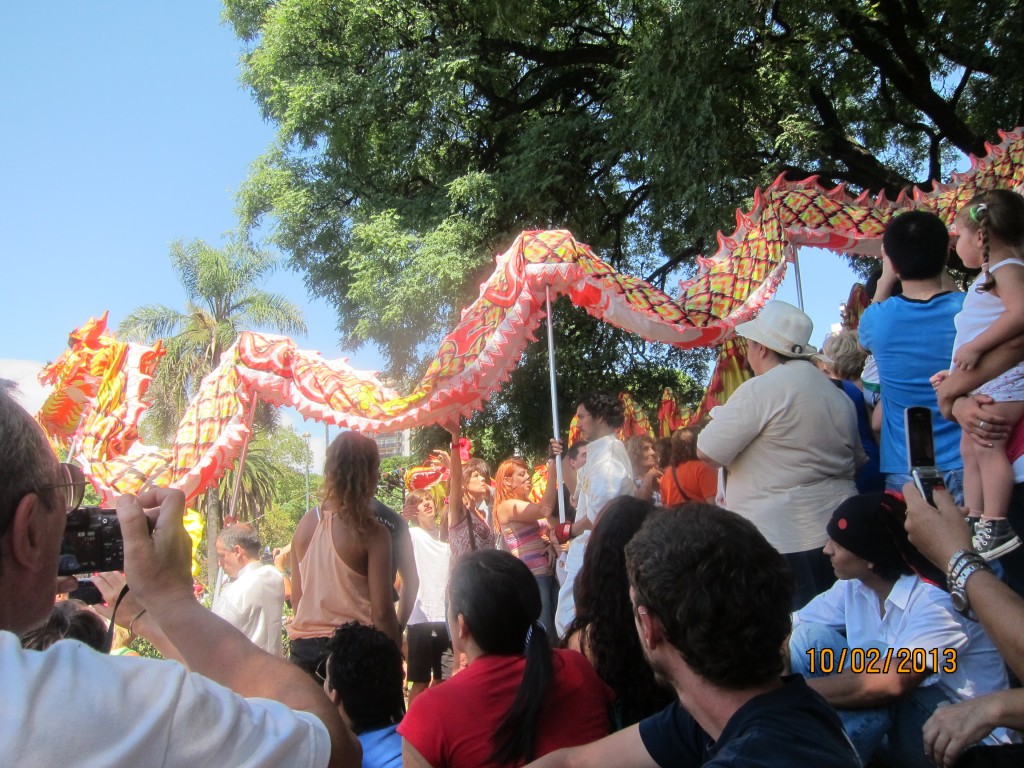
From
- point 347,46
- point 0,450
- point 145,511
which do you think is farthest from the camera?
point 347,46

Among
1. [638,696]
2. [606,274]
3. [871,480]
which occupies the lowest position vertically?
[638,696]

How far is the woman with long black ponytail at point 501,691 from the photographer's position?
229cm

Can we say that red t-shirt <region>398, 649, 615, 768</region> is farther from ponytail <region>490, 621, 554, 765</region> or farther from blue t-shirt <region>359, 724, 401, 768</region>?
blue t-shirt <region>359, 724, 401, 768</region>

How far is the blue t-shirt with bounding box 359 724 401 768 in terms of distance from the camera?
2.61 meters

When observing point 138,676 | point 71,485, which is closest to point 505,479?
point 71,485

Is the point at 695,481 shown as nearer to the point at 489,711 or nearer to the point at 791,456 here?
the point at 791,456

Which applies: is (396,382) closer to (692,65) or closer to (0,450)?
(692,65)

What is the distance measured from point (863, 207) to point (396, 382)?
28.9 feet

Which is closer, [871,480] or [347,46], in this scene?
[871,480]

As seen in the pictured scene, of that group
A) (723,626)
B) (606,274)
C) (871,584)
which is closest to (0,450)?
(723,626)

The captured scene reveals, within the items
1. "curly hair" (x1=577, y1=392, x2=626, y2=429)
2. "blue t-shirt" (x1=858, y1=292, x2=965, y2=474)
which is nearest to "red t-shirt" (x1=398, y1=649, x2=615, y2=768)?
"blue t-shirt" (x1=858, y1=292, x2=965, y2=474)

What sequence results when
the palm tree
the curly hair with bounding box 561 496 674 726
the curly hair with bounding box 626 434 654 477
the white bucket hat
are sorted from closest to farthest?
the curly hair with bounding box 561 496 674 726, the white bucket hat, the curly hair with bounding box 626 434 654 477, the palm tree

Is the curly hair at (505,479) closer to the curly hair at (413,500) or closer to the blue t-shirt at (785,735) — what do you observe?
the curly hair at (413,500)

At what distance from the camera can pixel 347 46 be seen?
13.1 m
